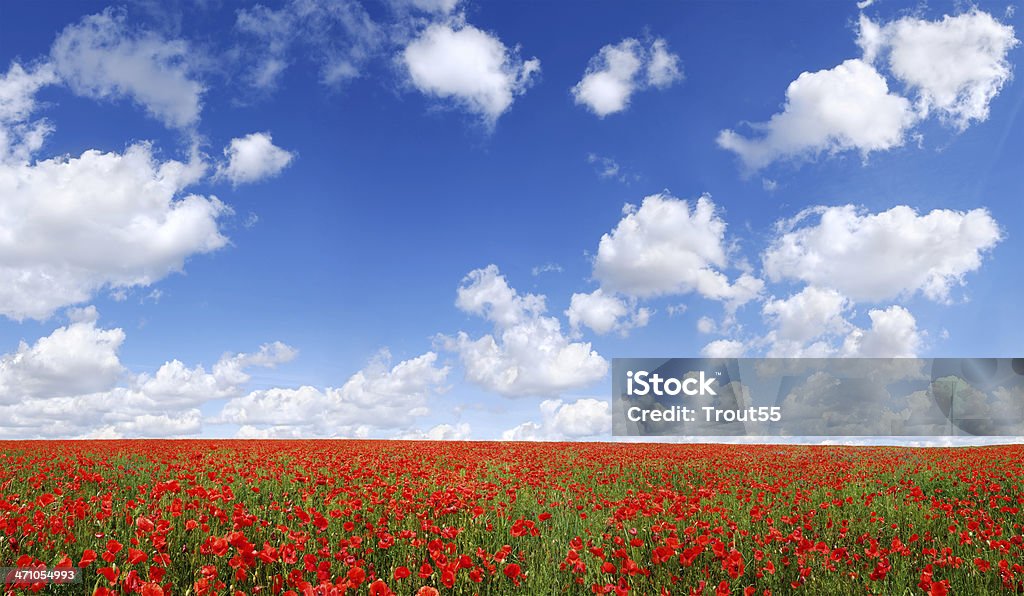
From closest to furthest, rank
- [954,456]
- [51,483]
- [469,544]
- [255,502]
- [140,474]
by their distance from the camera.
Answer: [469,544], [255,502], [51,483], [140,474], [954,456]

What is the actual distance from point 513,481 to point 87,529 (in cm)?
646

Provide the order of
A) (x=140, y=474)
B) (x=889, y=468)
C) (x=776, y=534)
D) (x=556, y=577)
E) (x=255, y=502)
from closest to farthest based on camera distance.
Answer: (x=556, y=577), (x=776, y=534), (x=255, y=502), (x=140, y=474), (x=889, y=468)

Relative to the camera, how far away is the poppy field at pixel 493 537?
14.8 feet

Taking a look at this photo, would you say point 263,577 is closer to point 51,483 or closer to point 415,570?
point 415,570

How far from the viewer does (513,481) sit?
35.5 ft

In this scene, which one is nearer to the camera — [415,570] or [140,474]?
[415,570]

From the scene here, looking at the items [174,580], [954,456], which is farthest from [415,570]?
[954,456]

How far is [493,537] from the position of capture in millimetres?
6586

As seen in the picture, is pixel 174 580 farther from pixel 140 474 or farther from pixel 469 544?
pixel 140 474

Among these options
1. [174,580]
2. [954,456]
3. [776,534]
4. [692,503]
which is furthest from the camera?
[954,456]

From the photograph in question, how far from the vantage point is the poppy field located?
14.8ft

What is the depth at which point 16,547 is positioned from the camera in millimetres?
4906

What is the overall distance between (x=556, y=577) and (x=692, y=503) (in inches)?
98.0

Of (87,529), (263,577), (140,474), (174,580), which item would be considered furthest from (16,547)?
(140,474)
